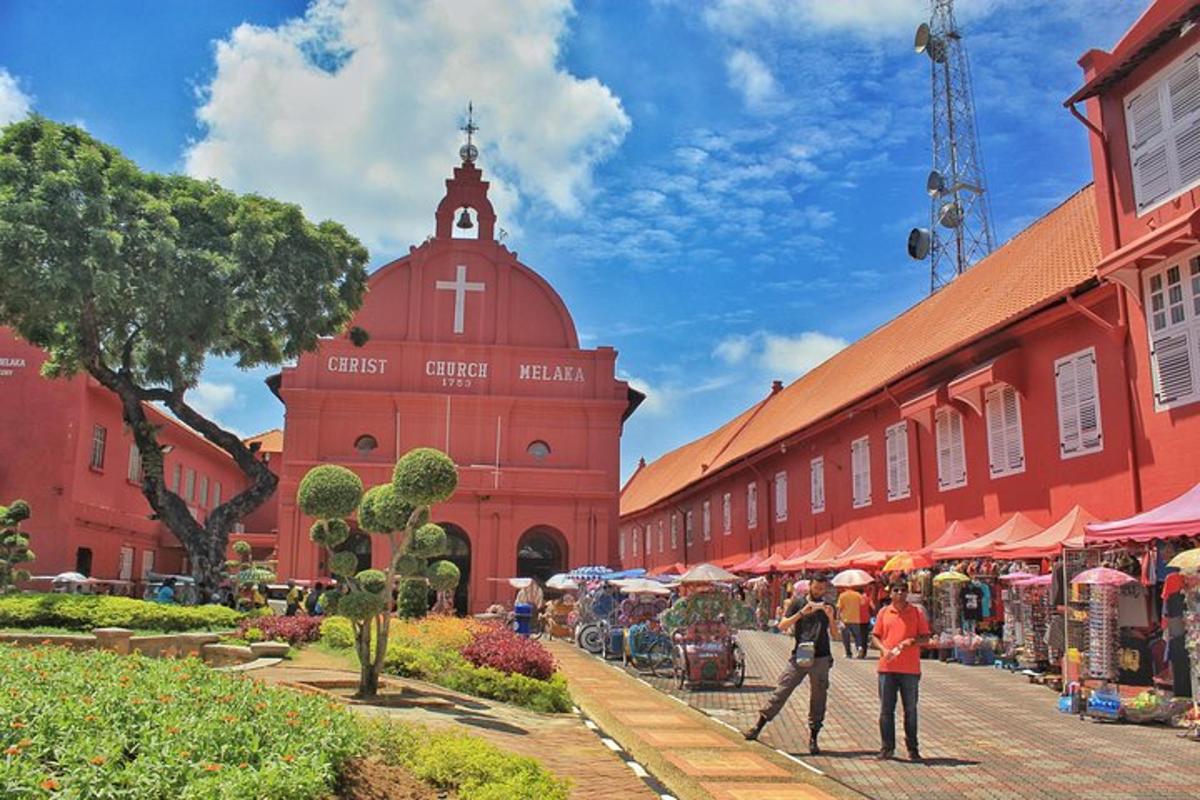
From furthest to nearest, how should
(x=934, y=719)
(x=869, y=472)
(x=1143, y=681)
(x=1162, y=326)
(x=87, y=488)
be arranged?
(x=87, y=488) → (x=869, y=472) → (x=1162, y=326) → (x=1143, y=681) → (x=934, y=719)

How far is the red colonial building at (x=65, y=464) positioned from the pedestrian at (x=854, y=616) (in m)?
16.5

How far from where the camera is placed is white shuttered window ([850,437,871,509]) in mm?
22234

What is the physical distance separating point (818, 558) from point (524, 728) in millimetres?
14057

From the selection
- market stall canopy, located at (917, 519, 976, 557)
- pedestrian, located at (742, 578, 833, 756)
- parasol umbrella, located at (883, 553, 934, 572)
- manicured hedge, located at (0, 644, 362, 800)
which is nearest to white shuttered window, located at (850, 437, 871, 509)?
parasol umbrella, located at (883, 553, 934, 572)

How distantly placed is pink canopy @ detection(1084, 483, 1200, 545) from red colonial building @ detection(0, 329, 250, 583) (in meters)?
20.1

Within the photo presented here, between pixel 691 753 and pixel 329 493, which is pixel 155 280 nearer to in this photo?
pixel 329 493

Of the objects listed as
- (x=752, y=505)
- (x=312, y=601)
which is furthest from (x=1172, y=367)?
(x=752, y=505)

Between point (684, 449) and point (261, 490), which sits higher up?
point (684, 449)

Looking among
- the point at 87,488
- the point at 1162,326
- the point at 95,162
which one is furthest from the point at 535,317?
the point at 1162,326

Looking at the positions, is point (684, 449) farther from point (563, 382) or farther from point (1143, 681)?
point (1143, 681)

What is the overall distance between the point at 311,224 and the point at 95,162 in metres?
4.16

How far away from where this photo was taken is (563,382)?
113 feet

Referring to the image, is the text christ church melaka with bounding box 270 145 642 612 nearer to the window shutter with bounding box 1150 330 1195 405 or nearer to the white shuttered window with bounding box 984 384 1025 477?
the white shuttered window with bounding box 984 384 1025 477

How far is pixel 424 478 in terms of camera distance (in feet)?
34.7
